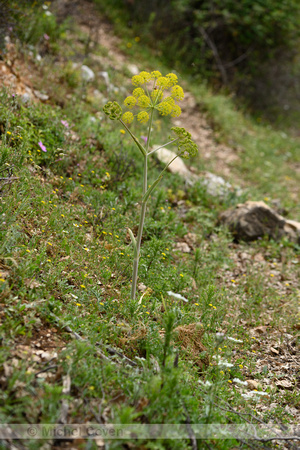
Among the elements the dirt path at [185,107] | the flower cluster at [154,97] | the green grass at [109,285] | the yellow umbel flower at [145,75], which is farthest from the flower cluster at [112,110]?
the dirt path at [185,107]

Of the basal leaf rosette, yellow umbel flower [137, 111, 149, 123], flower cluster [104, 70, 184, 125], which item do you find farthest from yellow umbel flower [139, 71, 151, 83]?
the basal leaf rosette

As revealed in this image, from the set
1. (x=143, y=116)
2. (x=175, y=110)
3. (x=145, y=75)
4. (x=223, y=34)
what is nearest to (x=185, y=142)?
(x=175, y=110)

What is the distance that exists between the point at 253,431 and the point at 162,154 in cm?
450

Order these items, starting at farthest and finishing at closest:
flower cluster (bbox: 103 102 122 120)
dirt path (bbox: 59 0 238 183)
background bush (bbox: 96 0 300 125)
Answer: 1. background bush (bbox: 96 0 300 125)
2. dirt path (bbox: 59 0 238 183)
3. flower cluster (bbox: 103 102 122 120)

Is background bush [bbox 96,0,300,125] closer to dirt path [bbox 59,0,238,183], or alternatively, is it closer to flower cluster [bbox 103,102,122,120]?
dirt path [bbox 59,0,238,183]

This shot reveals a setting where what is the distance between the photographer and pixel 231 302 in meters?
3.91

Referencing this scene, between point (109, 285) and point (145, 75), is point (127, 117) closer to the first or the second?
point (145, 75)

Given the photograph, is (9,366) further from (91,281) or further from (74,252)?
(74,252)

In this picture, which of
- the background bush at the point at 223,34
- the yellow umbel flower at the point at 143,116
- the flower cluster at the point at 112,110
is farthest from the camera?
the background bush at the point at 223,34

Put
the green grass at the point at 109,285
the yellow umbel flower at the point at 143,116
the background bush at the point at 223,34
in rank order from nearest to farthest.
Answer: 1. the green grass at the point at 109,285
2. the yellow umbel flower at the point at 143,116
3. the background bush at the point at 223,34

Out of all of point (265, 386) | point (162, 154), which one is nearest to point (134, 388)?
point (265, 386)

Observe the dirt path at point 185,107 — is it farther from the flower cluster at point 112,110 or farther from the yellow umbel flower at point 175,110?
the flower cluster at point 112,110

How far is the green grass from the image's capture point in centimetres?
215

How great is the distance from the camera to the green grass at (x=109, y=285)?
2.15 m
